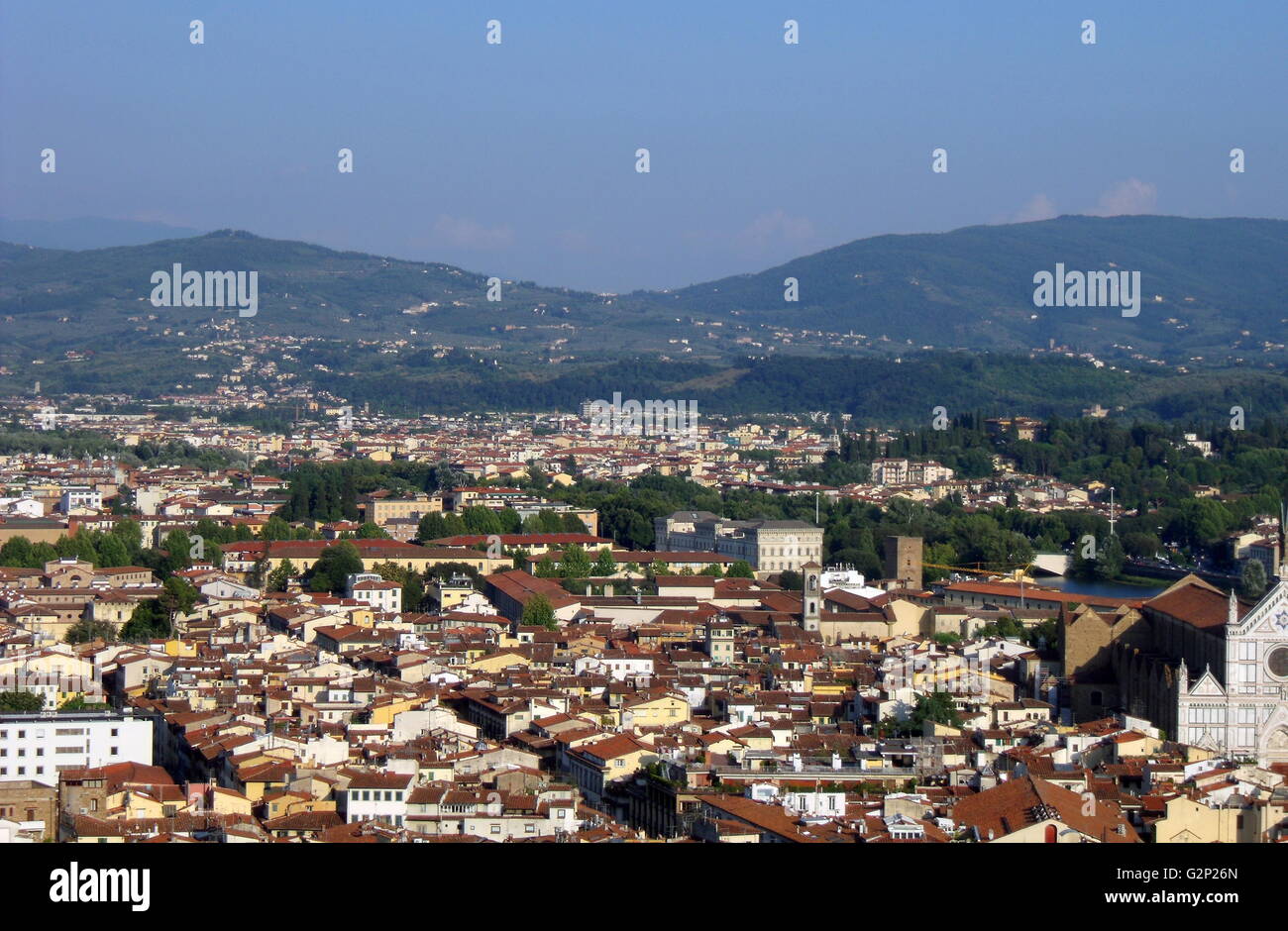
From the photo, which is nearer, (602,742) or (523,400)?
(602,742)

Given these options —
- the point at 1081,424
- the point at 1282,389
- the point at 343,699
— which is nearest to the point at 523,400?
the point at 1282,389

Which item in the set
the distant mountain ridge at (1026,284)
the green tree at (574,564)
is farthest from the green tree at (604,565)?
the distant mountain ridge at (1026,284)

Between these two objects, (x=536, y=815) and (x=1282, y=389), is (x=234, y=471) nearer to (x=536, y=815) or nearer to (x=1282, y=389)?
(x=536, y=815)

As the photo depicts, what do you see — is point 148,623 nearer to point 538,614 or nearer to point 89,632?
point 89,632

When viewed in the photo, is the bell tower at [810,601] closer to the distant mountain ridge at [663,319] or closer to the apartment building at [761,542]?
the apartment building at [761,542]

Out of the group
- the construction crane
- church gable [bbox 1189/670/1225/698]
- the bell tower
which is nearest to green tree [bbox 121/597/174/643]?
the bell tower
